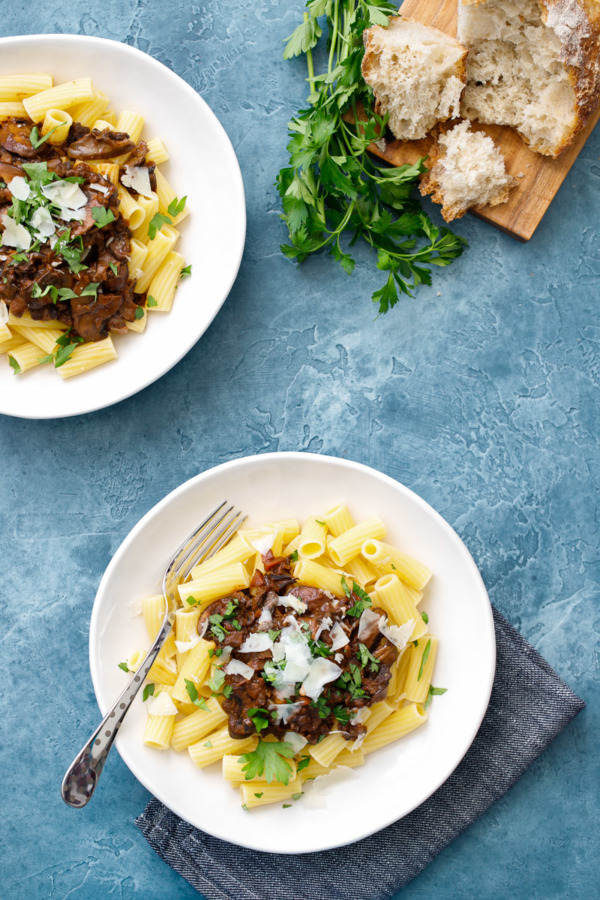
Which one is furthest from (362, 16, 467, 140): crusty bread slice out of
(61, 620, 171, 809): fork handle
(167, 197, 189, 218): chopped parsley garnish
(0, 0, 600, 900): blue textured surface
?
(61, 620, 171, 809): fork handle

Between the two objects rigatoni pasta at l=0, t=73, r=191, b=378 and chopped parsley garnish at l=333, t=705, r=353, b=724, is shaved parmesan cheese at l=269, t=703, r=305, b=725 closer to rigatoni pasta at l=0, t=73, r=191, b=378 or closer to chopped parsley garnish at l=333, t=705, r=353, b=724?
chopped parsley garnish at l=333, t=705, r=353, b=724

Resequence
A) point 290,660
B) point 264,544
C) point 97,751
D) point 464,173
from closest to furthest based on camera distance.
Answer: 1. point 290,660
2. point 97,751
3. point 264,544
4. point 464,173

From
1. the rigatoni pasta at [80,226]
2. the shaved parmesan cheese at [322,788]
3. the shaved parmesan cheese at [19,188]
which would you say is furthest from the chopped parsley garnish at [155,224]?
the shaved parmesan cheese at [322,788]

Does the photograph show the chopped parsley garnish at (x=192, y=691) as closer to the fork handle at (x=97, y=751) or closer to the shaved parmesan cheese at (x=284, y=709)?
the fork handle at (x=97, y=751)

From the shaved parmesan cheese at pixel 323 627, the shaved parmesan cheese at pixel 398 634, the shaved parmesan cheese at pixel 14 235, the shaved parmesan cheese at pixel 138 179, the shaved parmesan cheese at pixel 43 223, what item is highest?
the shaved parmesan cheese at pixel 138 179

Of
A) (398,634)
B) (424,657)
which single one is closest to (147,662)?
(398,634)

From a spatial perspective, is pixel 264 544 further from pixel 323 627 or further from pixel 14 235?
pixel 14 235
